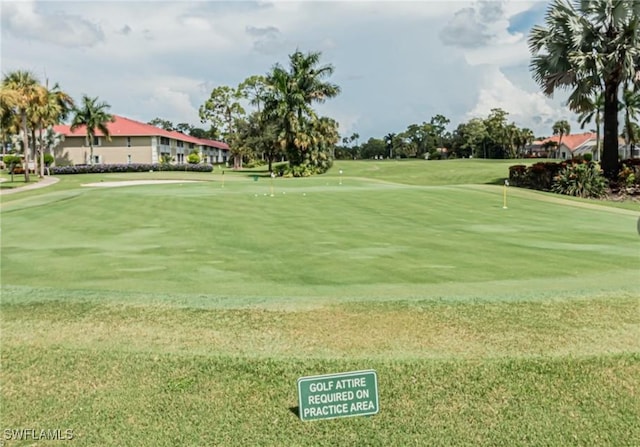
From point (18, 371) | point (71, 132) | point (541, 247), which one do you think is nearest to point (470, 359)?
point (18, 371)

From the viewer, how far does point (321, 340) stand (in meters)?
A: 5.36

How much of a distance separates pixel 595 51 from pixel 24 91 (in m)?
44.3

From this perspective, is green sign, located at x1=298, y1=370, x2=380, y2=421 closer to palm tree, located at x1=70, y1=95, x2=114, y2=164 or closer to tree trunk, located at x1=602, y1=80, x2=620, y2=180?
tree trunk, located at x1=602, y1=80, x2=620, y2=180

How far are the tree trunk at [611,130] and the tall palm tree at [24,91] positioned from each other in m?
42.7

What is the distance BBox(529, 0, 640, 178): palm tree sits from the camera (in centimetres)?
2744

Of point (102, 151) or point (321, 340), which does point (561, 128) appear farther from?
point (321, 340)

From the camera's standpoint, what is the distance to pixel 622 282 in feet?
25.8

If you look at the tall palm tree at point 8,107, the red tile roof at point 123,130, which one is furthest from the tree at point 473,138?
the tall palm tree at point 8,107

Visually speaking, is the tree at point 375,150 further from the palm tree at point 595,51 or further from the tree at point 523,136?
the palm tree at point 595,51

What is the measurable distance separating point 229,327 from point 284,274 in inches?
116

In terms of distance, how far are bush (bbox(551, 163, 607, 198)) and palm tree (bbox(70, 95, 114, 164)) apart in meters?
64.0

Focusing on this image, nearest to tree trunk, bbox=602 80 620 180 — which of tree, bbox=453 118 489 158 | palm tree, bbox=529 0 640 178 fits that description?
palm tree, bbox=529 0 640 178

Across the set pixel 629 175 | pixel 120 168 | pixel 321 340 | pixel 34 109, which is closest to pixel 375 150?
pixel 120 168

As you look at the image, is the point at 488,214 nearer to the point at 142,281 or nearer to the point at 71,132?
the point at 142,281
